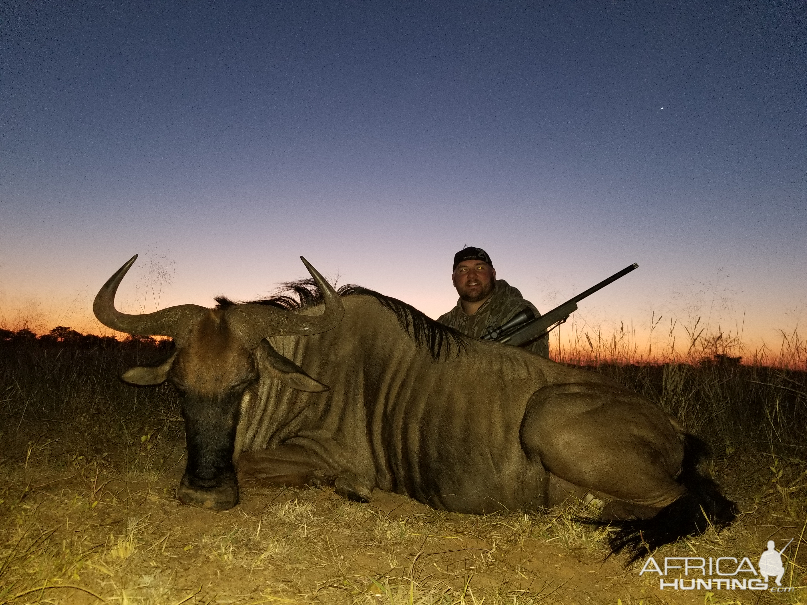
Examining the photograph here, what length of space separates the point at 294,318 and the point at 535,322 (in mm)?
2852

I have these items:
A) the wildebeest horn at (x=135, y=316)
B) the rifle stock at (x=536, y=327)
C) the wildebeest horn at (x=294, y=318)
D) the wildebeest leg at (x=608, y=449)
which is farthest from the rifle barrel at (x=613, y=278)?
the wildebeest horn at (x=135, y=316)

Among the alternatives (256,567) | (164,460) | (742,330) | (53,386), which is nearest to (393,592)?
(256,567)

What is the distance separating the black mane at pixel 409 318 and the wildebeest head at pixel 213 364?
398 millimetres

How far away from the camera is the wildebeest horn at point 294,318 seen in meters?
3.64

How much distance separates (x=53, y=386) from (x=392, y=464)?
4.87 metres

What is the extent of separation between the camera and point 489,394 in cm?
356

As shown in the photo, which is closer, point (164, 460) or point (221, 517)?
point (221, 517)

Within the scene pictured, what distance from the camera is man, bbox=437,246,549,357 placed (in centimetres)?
680

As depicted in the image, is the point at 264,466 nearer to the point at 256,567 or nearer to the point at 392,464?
the point at 392,464

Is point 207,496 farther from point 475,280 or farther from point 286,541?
point 475,280

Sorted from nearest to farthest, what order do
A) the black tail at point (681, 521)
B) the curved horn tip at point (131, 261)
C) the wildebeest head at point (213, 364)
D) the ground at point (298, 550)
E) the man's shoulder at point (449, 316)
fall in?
the ground at point (298, 550) → the black tail at point (681, 521) → the wildebeest head at point (213, 364) → the curved horn tip at point (131, 261) → the man's shoulder at point (449, 316)

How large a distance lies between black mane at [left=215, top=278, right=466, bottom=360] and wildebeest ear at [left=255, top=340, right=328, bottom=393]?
56 centimetres

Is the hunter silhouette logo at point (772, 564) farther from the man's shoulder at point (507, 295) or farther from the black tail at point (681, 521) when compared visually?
the man's shoulder at point (507, 295)

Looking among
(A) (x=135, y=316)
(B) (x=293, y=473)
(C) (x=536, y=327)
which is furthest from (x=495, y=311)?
(A) (x=135, y=316)
